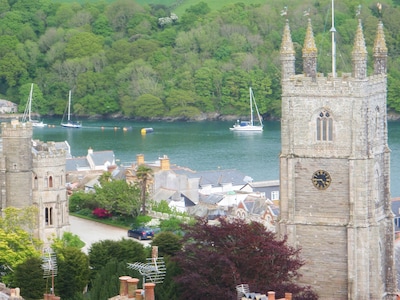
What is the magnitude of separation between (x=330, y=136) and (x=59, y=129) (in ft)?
352

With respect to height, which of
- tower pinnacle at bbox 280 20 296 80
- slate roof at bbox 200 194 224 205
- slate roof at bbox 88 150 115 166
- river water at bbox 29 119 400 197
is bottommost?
slate roof at bbox 200 194 224 205

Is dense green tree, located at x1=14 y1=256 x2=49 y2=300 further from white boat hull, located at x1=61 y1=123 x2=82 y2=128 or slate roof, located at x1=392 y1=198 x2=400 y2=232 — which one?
white boat hull, located at x1=61 y1=123 x2=82 y2=128

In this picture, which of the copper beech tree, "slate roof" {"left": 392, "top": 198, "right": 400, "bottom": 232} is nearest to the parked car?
"slate roof" {"left": 392, "top": 198, "right": 400, "bottom": 232}

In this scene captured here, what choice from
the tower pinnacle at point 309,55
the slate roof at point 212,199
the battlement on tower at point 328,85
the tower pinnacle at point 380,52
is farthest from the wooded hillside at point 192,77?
the battlement on tower at point 328,85

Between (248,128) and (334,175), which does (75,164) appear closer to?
(248,128)

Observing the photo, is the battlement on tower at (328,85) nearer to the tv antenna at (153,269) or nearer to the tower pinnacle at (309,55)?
the tower pinnacle at (309,55)

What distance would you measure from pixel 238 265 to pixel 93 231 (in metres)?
29.3

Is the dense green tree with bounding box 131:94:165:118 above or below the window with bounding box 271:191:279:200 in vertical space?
above

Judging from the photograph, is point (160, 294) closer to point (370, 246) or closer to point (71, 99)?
point (370, 246)

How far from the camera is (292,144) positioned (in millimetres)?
66500

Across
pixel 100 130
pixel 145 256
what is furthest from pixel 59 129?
pixel 145 256

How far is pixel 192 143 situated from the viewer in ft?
493

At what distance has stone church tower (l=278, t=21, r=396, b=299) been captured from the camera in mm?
65688

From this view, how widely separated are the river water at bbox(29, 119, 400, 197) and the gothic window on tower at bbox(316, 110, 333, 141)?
45354mm
